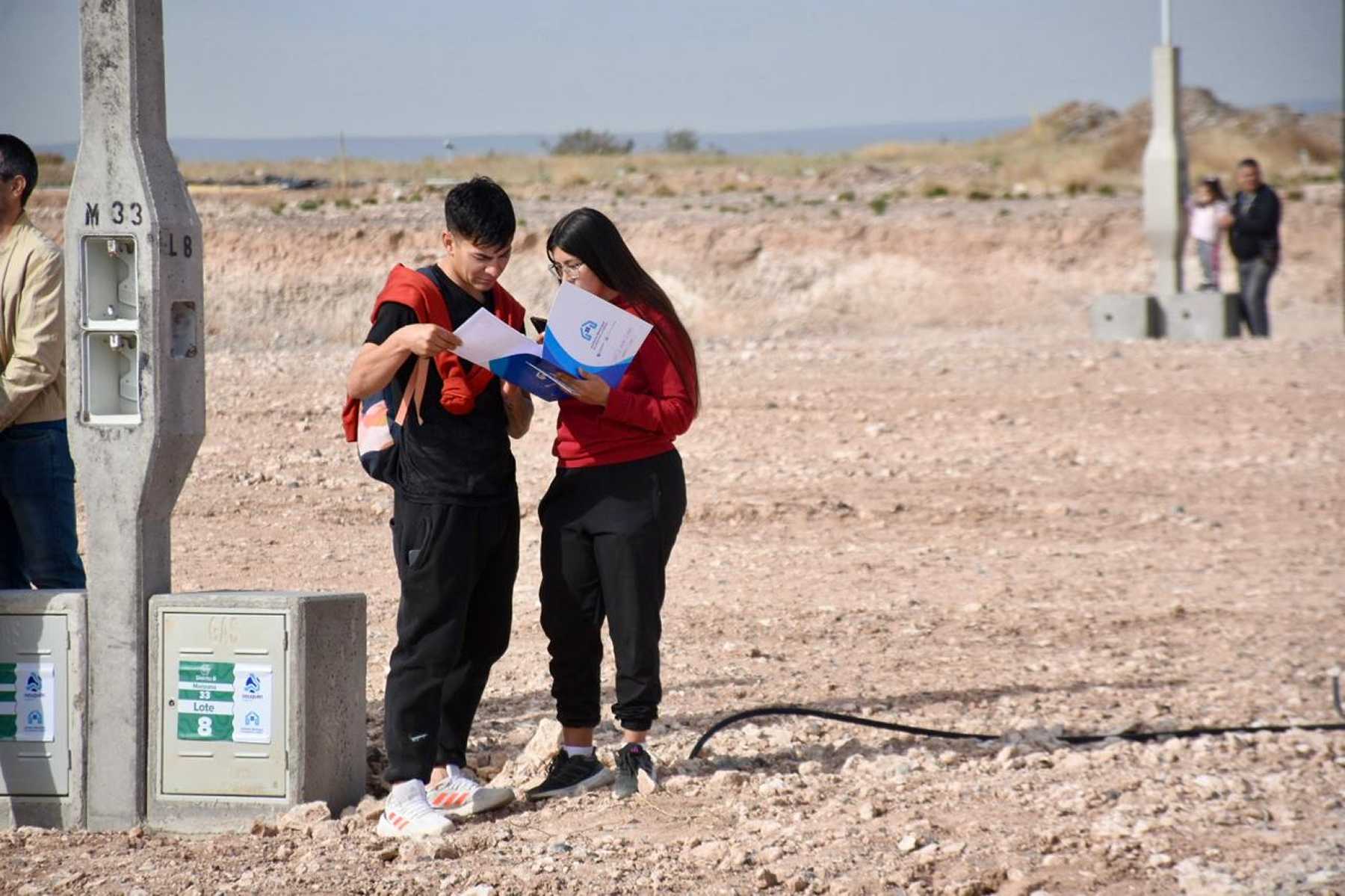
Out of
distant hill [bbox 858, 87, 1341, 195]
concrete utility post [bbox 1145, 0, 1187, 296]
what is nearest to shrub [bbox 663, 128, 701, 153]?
distant hill [bbox 858, 87, 1341, 195]

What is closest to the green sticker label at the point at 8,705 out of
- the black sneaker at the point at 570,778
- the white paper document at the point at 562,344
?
the black sneaker at the point at 570,778

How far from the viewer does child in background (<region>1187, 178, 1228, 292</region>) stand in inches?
795

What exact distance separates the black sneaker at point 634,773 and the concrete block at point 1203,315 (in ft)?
50.0

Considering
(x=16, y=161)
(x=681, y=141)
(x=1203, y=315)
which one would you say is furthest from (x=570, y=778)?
(x=681, y=141)

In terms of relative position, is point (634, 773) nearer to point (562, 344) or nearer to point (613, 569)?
point (613, 569)

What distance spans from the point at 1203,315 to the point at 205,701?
16299mm

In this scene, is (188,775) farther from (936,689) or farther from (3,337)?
(936,689)

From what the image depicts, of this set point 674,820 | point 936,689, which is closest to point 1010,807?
point 674,820

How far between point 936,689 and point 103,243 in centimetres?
403

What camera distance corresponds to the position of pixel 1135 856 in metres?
5.25

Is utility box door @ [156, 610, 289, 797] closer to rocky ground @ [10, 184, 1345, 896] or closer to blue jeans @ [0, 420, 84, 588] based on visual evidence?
rocky ground @ [10, 184, 1345, 896]

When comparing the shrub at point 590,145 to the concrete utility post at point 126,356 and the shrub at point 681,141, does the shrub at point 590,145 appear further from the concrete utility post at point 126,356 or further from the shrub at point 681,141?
the concrete utility post at point 126,356

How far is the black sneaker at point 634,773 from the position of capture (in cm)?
571

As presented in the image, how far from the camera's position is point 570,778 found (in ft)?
19.0
